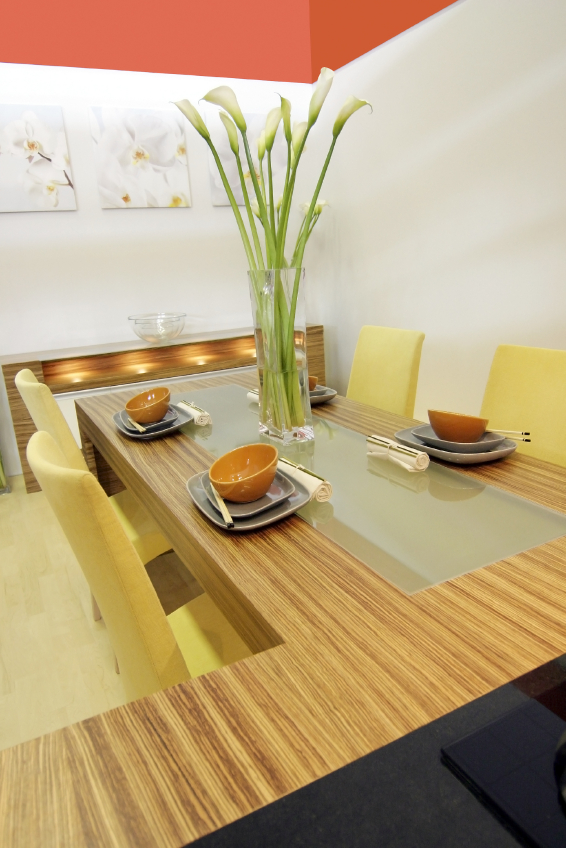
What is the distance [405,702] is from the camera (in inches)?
24.5

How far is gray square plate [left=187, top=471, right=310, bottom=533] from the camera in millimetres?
1033

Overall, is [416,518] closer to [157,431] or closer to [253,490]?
[253,490]

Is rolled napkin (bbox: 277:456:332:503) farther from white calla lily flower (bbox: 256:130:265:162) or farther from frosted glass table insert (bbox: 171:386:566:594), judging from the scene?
white calla lily flower (bbox: 256:130:265:162)

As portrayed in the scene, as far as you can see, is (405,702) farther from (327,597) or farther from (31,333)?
(31,333)

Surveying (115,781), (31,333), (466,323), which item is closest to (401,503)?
(115,781)

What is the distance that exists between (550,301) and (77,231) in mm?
2709

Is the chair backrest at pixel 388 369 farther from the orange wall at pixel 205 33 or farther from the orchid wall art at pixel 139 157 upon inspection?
the orchid wall art at pixel 139 157

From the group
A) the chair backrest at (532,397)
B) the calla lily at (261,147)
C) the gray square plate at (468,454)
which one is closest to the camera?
the gray square plate at (468,454)

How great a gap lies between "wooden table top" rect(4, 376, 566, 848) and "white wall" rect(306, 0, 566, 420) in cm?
203

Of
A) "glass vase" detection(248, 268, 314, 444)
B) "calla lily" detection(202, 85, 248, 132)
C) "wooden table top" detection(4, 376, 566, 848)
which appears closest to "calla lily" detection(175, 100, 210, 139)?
"calla lily" detection(202, 85, 248, 132)

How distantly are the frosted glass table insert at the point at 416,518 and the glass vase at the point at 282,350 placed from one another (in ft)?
0.30

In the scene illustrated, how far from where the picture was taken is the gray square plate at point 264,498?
1.07m

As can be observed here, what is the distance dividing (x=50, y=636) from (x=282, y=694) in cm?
165

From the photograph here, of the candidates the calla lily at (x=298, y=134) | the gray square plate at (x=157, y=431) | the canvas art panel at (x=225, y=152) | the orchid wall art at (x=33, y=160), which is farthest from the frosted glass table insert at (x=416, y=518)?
the canvas art panel at (x=225, y=152)
